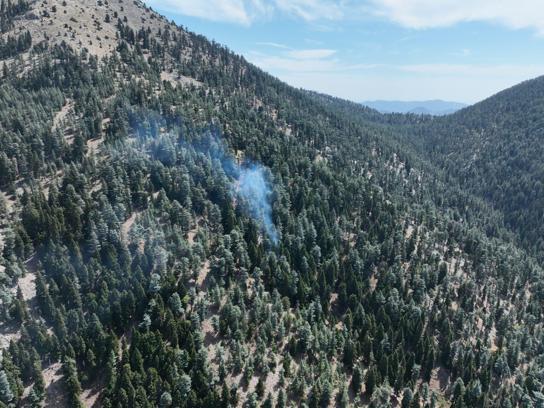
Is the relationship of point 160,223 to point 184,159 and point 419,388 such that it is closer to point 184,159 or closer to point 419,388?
point 184,159

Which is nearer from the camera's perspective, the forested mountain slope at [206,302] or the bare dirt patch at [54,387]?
the bare dirt patch at [54,387]

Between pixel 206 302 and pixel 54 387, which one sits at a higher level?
pixel 206 302

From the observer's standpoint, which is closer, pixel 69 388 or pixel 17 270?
pixel 69 388

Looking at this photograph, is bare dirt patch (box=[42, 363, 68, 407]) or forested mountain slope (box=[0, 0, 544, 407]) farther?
forested mountain slope (box=[0, 0, 544, 407])

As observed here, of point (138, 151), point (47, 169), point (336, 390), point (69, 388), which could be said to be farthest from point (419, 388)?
point (47, 169)

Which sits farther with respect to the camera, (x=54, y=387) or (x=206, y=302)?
(x=206, y=302)

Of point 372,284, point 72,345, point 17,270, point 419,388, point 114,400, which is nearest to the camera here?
point 114,400

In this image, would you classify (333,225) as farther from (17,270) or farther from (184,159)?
(17,270)

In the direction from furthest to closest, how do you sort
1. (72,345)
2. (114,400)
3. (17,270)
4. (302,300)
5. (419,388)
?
(302,300) < (419,388) < (17,270) < (72,345) < (114,400)

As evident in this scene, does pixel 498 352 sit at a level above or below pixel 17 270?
below

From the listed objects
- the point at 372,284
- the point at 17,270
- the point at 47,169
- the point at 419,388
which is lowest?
the point at 419,388
